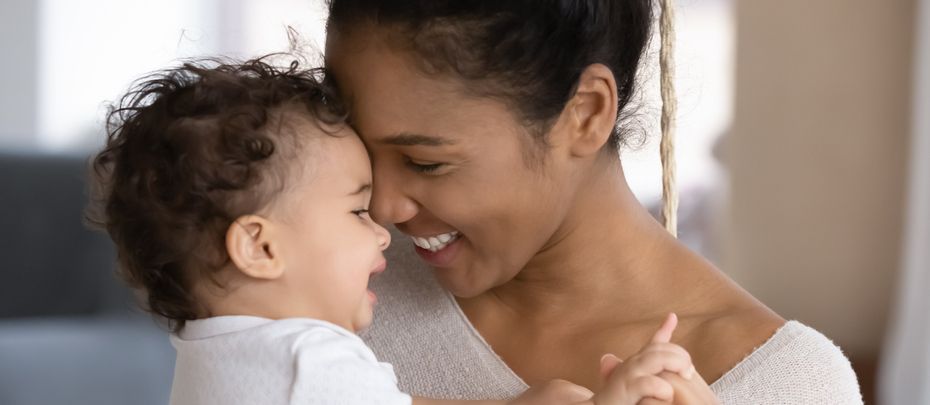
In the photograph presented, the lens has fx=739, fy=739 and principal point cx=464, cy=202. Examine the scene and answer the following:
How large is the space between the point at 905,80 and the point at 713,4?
0.86 metres

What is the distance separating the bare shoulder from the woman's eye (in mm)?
454

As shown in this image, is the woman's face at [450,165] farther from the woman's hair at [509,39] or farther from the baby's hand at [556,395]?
the baby's hand at [556,395]

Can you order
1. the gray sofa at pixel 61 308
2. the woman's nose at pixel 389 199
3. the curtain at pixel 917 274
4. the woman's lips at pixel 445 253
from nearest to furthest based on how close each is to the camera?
the woman's nose at pixel 389 199, the woman's lips at pixel 445 253, the gray sofa at pixel 61 308, the curtain at pixel 917 274

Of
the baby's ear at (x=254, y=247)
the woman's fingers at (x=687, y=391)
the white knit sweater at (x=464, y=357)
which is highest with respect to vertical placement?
the baby's ear at (x=254, y=247)

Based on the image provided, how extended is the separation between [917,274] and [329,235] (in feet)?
8.67

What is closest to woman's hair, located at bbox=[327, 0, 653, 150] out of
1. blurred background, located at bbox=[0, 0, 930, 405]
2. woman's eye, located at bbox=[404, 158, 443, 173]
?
woman's eye, located at bbox=[404, 158, 443, 173]

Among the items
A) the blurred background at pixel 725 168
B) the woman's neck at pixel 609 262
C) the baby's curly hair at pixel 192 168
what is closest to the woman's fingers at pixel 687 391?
the woman's neck at pixel 609 262

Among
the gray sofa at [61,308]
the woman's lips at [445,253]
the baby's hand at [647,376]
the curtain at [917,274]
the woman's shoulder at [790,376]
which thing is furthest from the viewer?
the curtain at [917,274]

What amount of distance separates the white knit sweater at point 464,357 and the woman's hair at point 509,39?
40 centimetres

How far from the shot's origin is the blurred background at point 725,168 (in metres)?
2.35

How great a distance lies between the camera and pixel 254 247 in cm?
89

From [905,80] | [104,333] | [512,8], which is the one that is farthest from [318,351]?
[905,80]

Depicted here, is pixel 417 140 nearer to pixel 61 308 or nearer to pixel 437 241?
pixel 437 241

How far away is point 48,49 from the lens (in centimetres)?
248
